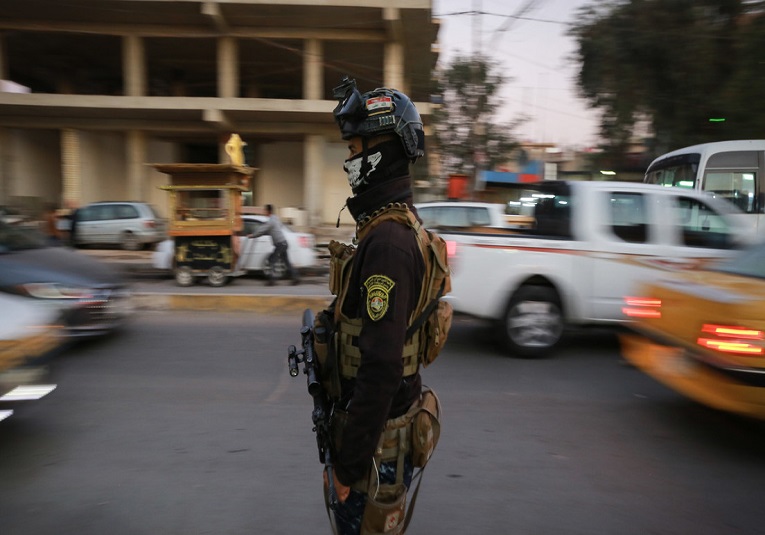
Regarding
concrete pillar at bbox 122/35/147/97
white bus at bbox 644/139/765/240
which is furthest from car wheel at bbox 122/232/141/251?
white bus at bbox 644/139/765/240

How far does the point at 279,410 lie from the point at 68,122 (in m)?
20.4

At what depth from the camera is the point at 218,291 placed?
34.5 feet

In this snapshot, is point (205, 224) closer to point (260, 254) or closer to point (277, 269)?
point (260, 254)

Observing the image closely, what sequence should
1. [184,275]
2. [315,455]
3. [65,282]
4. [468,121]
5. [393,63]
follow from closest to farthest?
[315,455] → [65,282] → [184,275] → [468,121] → [393,63]

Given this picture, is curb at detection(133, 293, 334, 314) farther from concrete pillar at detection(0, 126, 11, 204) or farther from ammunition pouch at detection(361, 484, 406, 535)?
concrete pillar at detection(0, 126, 11, 204)

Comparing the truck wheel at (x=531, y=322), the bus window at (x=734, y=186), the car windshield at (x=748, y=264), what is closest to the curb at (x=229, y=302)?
the truck wheel at (x=531, y=322)

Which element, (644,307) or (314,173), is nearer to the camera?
(644,307)

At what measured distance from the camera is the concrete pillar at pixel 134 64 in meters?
20.1

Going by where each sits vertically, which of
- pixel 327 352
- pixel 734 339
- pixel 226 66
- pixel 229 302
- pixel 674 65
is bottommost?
pixel 229 302

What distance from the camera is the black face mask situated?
182cm

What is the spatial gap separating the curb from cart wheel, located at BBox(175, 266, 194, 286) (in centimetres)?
251

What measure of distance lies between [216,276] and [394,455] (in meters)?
9.80

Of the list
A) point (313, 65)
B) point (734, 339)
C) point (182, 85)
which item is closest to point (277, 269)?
Result: point (734, 339)

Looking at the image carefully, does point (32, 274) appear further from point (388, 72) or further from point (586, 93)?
point (388, 72)
